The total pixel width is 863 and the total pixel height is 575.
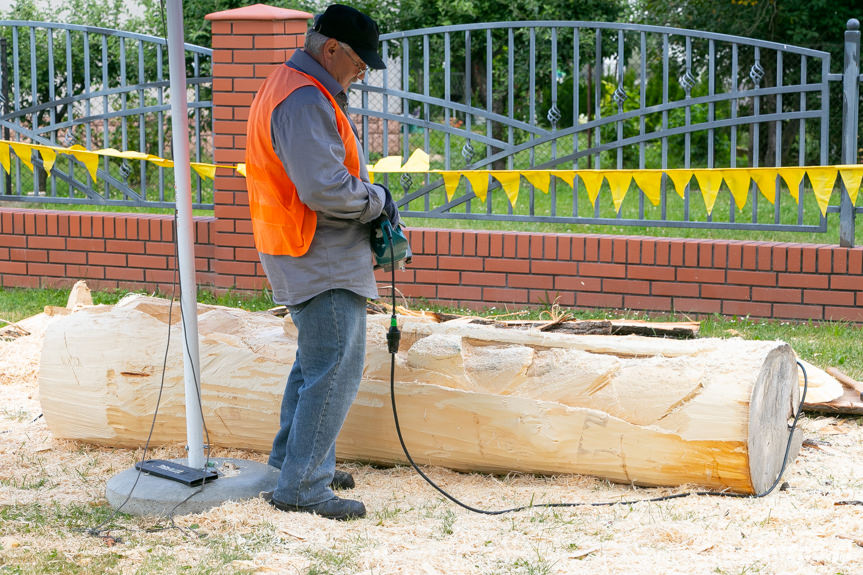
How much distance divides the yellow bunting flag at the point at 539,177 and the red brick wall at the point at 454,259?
0.40m

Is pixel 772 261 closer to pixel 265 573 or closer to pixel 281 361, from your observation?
pixel 281 361

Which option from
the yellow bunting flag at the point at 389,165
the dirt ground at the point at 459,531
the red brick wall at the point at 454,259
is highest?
the yellow bunting flag at the point at 389,165

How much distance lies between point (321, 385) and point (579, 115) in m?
9.07

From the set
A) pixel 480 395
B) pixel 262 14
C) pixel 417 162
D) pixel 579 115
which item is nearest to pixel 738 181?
pixel 417 162

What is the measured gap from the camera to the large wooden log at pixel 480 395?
3709 mm

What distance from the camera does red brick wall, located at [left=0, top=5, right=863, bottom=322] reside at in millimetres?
6547

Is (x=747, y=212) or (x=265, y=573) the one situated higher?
(x=747, y=212)

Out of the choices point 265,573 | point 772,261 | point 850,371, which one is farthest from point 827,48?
point 265,573

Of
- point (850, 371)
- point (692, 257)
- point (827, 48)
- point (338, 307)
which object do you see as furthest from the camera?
point (827, 48)

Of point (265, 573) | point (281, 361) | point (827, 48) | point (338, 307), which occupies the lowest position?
point (265, 573)

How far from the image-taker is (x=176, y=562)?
3158mm

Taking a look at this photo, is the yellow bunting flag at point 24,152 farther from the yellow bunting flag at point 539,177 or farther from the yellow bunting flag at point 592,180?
the yellow bunting flag at point 592,180

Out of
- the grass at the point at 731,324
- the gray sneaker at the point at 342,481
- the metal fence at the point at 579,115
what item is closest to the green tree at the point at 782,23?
the metal fence at the point at 579,115

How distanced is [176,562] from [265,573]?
0.99ft
